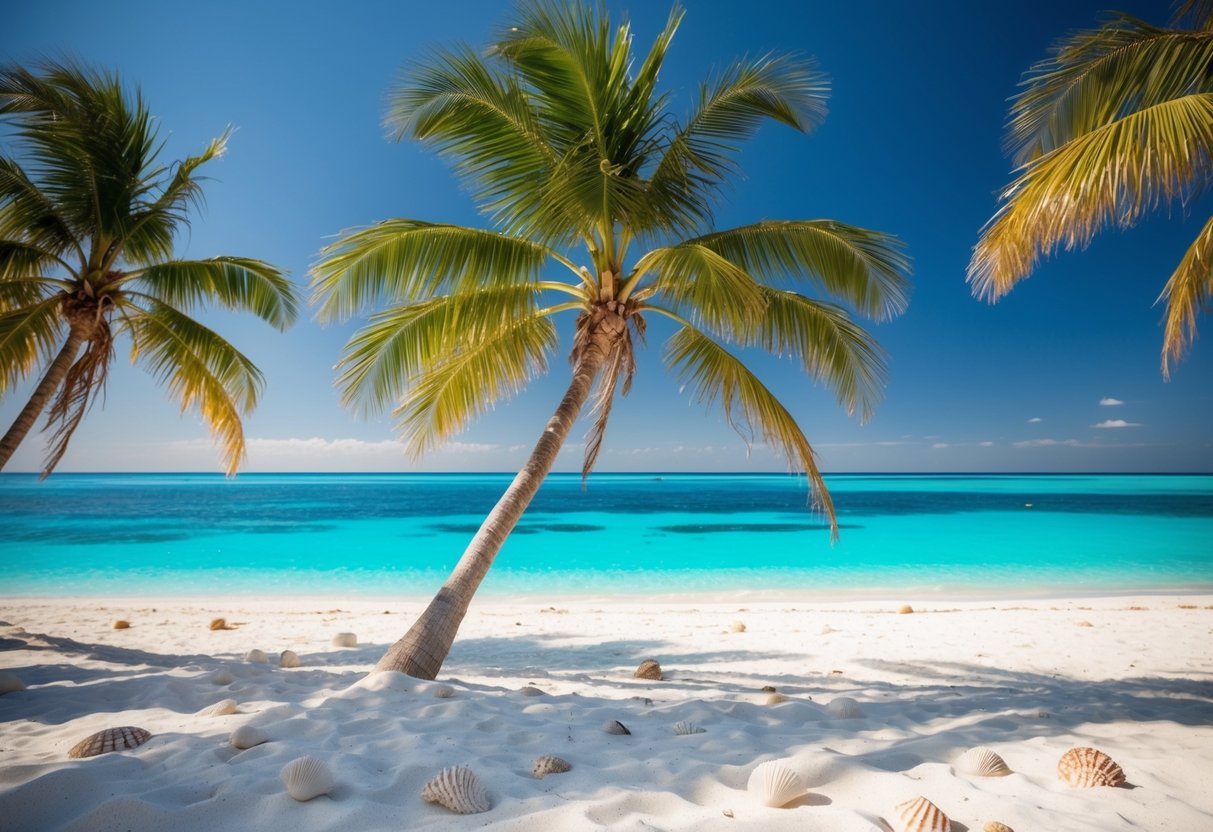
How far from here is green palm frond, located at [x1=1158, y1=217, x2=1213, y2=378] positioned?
12.3ft

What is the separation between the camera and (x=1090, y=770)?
228cm

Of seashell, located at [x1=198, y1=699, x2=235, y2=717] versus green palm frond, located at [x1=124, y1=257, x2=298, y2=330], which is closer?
seashell, located at [x1=198, y1=699, x2=235, y2=717]

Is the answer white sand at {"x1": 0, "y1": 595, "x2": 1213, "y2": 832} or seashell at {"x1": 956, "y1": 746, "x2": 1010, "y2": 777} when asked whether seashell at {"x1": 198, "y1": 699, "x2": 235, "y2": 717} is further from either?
seashell at {"x1": 956, "y1": 746, "x2": 1010, "y2": 777}

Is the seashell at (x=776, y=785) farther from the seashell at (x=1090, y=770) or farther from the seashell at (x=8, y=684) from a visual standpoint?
the seashell at (x=8, y=684)

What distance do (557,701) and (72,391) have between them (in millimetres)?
6561

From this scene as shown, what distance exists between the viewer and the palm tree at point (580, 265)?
436cm

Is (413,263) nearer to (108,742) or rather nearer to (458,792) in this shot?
(108,742)

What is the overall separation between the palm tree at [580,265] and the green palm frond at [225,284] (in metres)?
2.72

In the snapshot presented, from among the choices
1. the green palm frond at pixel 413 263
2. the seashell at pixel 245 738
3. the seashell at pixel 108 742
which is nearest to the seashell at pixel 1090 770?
the seashell at pixel 245 738

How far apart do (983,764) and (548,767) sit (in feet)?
6.27

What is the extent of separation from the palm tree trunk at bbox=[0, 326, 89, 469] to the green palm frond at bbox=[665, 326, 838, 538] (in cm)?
658

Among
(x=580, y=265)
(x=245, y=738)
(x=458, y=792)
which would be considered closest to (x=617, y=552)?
(x=580, y=265)

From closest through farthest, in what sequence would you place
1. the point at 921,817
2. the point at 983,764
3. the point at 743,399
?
the point at 921,817, the point at 983,764, the point at 743,399

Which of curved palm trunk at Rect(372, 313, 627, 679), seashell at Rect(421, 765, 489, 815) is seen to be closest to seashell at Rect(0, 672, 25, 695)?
curved palm trunk at Rect(372, 313, 627, 679)
